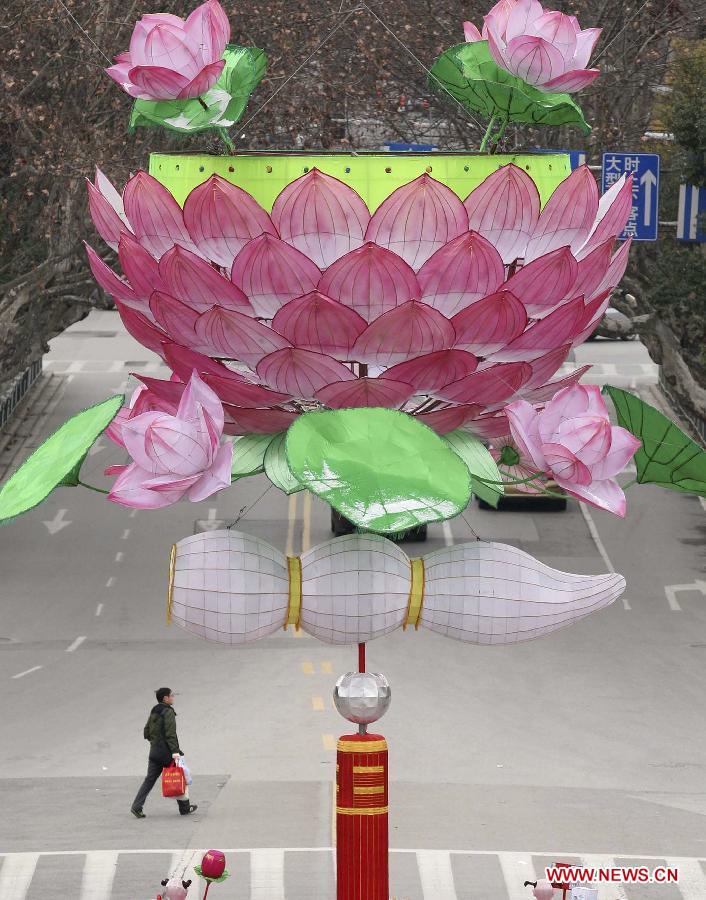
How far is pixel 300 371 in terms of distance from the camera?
8.38 metres

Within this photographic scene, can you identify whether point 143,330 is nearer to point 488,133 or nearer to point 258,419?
point 258,419

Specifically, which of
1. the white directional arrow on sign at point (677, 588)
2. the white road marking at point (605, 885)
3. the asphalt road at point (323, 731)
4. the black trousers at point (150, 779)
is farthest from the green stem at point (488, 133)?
the white directional arrow on sign at point (677, 588)

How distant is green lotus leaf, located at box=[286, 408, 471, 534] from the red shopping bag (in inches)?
370

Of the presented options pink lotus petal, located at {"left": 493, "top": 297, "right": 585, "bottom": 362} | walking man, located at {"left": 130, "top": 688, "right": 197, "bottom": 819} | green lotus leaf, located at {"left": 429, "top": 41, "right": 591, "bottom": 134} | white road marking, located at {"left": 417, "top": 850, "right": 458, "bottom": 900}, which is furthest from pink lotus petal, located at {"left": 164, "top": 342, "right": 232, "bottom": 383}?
walking man, located at {"left": 130, "top": 688, "right": 197, "bottom": 819}

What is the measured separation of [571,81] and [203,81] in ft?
5.95

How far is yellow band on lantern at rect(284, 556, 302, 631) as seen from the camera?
8594mm

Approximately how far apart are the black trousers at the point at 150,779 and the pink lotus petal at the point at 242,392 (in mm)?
9301

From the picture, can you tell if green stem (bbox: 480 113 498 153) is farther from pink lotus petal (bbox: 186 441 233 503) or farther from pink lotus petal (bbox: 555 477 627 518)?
pink lotus petal (bbox: 186 441 233 503)

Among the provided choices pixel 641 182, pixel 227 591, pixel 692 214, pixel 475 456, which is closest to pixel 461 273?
pixel 475 456

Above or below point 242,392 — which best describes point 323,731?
below

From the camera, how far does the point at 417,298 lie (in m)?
8.31

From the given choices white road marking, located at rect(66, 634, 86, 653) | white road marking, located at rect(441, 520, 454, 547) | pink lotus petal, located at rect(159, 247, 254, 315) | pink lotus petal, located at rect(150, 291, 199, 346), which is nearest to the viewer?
pink lotus petal, located at rect(159, 247, 254, 315)

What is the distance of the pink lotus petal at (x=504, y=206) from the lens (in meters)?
8.44

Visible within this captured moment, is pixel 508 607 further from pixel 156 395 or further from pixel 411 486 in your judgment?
pixel 156 395
